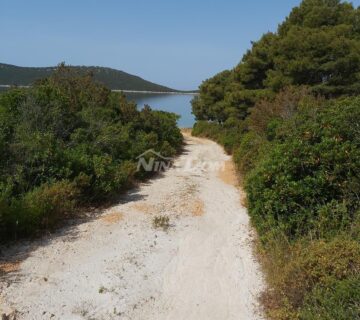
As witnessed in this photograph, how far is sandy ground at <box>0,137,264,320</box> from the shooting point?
496 cm

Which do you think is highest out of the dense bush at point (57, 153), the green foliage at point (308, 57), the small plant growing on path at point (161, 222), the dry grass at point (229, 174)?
the green foliage at point (308, 57)

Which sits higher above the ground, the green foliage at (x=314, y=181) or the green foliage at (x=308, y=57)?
the green foliage at (x=308, y=57)

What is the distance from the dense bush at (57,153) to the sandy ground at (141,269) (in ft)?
1.94

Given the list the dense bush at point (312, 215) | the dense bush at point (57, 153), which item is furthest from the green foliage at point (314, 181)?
the dense bush at point (57, 153)

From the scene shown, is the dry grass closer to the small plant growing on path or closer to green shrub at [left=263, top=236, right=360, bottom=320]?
the small plant growing on path

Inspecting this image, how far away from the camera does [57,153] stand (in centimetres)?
897

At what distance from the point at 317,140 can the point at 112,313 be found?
177 inches

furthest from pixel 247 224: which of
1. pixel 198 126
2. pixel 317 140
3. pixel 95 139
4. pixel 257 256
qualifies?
pixel 198 126

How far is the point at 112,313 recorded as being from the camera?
4.83 meters

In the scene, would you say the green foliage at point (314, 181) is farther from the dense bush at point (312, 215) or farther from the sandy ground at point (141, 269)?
A: the sandy ground at point (141, 269)

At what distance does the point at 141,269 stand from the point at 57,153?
4032 millimetres

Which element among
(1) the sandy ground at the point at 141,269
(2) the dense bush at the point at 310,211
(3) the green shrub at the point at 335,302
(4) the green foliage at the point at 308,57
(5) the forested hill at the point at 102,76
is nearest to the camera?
(3) the green shrub at the point at 335,302

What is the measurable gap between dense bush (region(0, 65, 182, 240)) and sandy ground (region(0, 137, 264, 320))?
59 centimetres

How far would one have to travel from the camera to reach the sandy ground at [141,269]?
4957mm
